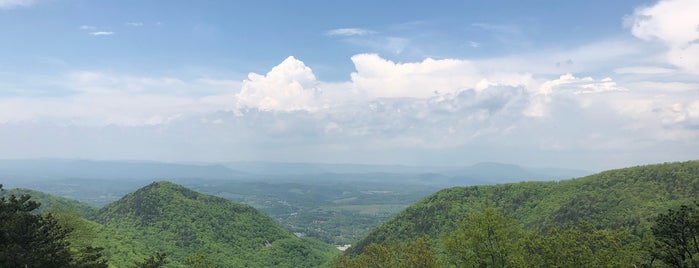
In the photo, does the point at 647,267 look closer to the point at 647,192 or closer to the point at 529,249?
the point at 529,249

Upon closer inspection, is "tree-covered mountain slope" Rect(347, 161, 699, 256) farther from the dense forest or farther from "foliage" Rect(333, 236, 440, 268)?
"foliage" Rect(333, 236, 440, 268)

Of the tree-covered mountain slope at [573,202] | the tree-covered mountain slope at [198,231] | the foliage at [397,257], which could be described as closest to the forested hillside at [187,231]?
the tree-covered mountain slope at [198,231]

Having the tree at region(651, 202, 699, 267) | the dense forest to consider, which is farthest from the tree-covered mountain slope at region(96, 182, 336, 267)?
the tree at region(651, 202, 699, 267)

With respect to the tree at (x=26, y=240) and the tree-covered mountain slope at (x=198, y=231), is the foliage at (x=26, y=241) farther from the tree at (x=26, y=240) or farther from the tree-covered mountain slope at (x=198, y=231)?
the tree-covered mountain slope at (x=198, y=231)

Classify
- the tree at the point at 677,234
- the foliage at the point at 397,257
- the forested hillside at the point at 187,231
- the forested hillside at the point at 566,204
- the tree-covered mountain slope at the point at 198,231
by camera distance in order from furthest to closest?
1. the tree-covered mountain slope at the point at 198,231
2. the forested hillside at the point at 187,231
3. the forested hillside at the point at 566,204
4. the foliage at the point at 397,257
5. the tree at the point at 677,234

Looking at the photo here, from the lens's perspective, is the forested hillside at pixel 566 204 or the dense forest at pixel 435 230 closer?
the dense forest at pixel 435 230

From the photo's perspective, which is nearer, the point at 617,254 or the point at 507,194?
the point at 617,254

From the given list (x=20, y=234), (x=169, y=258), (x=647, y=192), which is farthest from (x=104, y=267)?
(x=647, y=192)

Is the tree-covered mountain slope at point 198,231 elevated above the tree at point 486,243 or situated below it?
below
